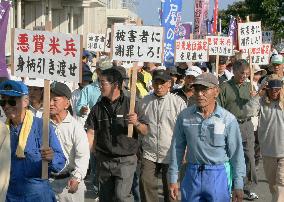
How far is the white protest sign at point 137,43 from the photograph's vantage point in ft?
26.1

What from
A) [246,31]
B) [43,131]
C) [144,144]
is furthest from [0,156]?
[246,31]

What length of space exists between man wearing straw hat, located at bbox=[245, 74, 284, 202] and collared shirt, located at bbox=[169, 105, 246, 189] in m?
2.51

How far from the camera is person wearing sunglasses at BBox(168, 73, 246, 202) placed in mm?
5449

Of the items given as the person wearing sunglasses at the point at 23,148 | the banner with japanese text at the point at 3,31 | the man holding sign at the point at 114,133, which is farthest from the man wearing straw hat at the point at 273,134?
the person wearing sunglasses at the point at 23,148

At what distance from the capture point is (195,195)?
5461mm

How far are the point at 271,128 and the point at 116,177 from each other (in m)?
2.12

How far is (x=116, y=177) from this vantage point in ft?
23.1

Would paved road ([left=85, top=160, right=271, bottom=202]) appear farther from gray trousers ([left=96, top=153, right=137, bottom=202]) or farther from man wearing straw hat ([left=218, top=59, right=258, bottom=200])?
gray trousers ([left=96, top=153, right=137, bottom=202])

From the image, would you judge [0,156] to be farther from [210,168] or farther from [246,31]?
[246,31]

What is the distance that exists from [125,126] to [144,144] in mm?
882

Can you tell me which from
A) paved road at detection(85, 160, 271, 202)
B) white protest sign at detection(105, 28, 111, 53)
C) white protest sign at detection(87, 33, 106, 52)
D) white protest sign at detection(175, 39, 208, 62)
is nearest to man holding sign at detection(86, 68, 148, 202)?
paved road at detection(85, 160, 271, 202)

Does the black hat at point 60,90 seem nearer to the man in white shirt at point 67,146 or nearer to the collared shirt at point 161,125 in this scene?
the man in white shirt at point 67,146

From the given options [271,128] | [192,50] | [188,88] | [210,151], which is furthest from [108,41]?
[210,151]

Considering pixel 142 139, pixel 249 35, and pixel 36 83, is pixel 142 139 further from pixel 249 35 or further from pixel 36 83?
pixel 249 35
